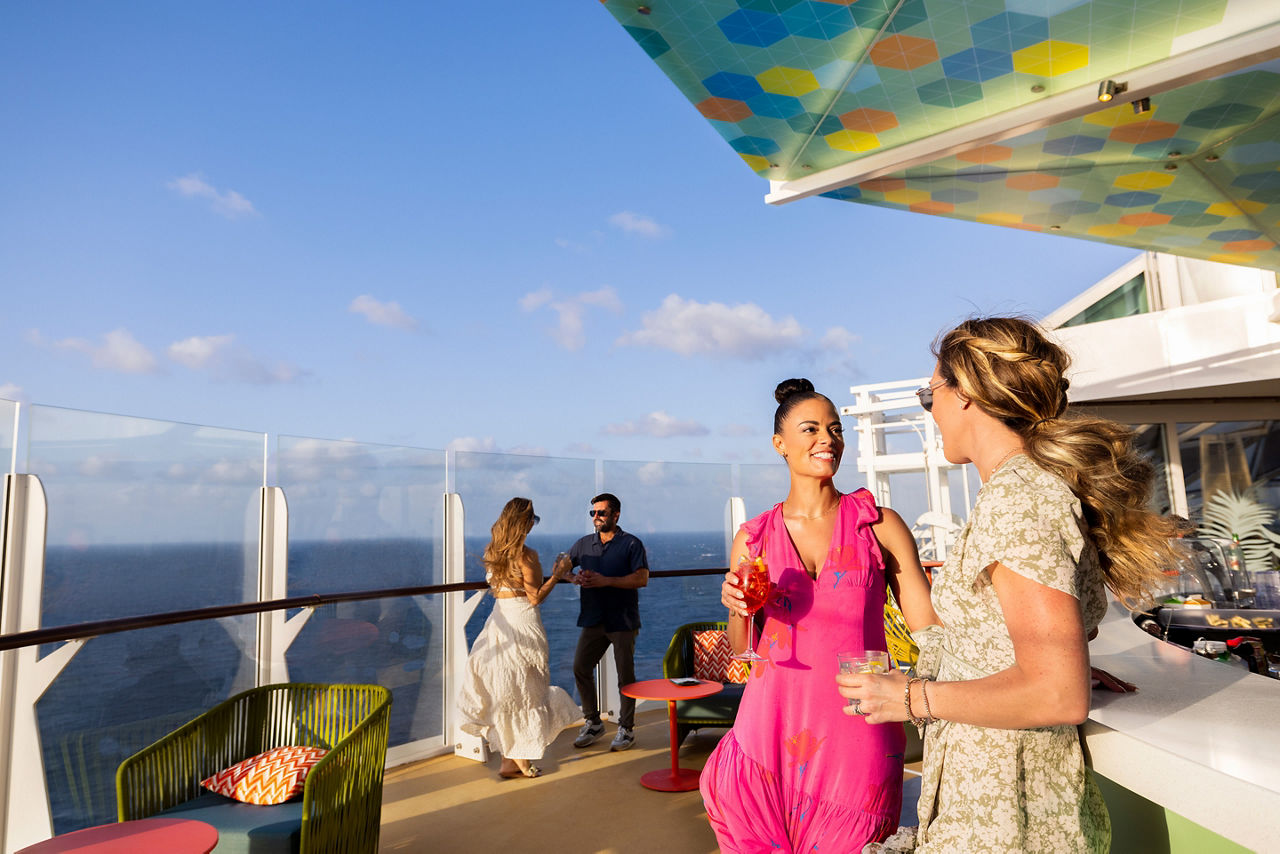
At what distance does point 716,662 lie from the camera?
5.88 meters

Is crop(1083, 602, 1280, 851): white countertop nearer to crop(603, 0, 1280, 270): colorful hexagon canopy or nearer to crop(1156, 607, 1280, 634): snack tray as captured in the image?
crop(603, 0, 1280, 270): colorful hexagon canopy

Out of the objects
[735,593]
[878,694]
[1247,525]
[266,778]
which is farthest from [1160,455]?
[266,778]

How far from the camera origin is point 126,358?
69125 mm

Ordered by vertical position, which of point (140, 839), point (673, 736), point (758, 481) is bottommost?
point (673, 736)

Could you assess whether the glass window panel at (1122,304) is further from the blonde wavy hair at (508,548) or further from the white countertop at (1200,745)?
the white countertop at (1200,745)

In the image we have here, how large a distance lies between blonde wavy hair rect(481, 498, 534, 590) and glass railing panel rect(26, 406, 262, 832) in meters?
1.50

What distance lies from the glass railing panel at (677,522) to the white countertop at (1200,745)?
201 inches

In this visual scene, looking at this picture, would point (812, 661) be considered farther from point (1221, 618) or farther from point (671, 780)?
point (1221, 618)

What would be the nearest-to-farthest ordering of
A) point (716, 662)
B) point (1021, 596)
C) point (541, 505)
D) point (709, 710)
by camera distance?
point (1021, 596)
point (709, 710)
point (716, 662)
point (541, 505)

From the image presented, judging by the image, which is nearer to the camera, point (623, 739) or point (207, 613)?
point (207, 613)

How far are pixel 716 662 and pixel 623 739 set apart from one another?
0.92 meters

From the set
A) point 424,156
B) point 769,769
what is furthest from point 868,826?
point 424,156

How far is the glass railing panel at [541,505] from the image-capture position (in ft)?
19.8

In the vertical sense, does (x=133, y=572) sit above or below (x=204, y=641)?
above
